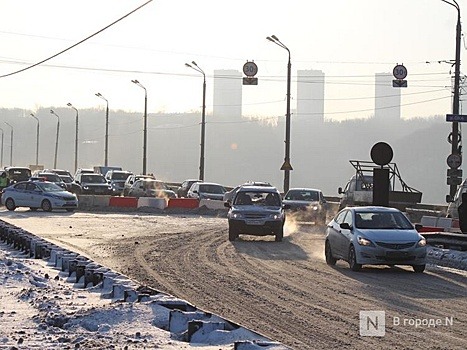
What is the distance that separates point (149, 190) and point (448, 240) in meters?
34.6

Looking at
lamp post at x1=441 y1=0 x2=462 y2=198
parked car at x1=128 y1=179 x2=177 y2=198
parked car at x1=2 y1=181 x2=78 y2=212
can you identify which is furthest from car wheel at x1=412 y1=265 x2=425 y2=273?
parked car at x1=128 y1=179 x2=177 y2=198

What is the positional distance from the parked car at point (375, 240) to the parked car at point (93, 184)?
129ft

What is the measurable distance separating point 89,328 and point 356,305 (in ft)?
16.6

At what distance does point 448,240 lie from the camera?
2553cm

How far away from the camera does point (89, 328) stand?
11273 mm

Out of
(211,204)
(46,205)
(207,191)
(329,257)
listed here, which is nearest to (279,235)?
(329,257)

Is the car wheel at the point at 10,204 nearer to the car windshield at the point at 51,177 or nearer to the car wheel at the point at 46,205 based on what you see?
the car wheel at the point at 46,205

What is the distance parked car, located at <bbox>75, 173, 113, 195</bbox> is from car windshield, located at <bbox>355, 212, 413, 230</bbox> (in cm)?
4014

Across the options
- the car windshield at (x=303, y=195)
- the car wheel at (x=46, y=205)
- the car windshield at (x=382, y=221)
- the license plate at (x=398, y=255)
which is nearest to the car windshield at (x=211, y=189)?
the car wheel at (x=46, y=205)

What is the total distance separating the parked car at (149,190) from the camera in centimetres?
5809

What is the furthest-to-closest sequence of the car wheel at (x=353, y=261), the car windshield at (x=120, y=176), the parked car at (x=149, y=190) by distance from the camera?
the car windshield at (x=120, y=176), the parked car at (x=149, y=190), the car wheel at (x=353, y=261)

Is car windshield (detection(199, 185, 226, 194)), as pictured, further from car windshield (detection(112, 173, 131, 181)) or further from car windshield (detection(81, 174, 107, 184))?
car windshield (detection(112, 173, 131, 181))

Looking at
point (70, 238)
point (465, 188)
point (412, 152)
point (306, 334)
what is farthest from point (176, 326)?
point (412, 152)

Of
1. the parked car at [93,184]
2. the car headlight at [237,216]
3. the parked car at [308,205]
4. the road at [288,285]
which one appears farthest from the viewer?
the parked car at [93,184]
